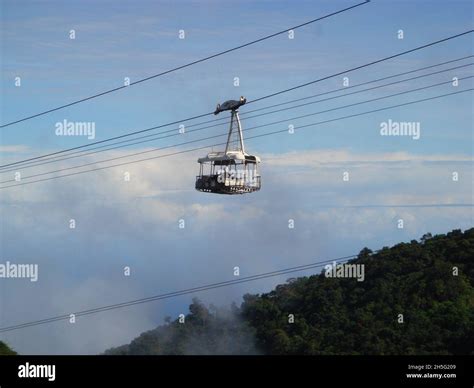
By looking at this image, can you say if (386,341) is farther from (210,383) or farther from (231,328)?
(210,383)

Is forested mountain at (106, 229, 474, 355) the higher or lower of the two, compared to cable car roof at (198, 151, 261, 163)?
lower

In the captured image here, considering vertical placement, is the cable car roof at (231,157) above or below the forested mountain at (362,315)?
above

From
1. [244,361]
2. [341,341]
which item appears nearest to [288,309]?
[341,341]

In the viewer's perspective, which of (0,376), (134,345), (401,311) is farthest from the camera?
(401,311)

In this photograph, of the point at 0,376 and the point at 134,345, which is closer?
the point at 0,376

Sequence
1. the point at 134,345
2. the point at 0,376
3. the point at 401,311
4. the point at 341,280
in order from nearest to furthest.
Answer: the point at 0,376, the point at 134,345, the point at 401,311, the point at 341,280

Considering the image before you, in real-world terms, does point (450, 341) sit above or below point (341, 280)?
below

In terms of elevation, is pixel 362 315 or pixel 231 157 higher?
pixel 231 157

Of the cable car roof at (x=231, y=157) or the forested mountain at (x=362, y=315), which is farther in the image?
the forested mountain at (x=362, y=315)
